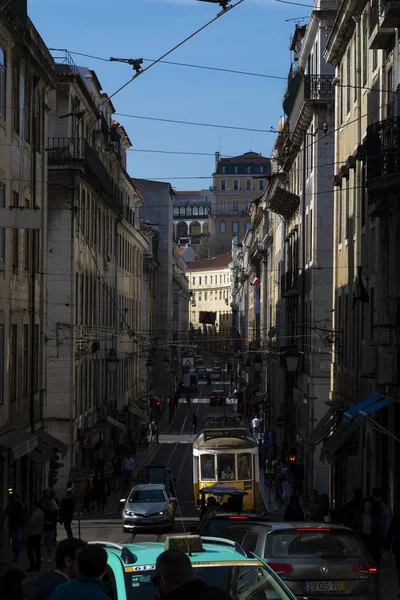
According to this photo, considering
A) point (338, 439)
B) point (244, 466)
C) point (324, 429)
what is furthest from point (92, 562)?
point (244, 466)

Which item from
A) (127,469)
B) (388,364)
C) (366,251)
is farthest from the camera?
(127,469)

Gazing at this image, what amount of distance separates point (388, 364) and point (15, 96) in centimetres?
1309

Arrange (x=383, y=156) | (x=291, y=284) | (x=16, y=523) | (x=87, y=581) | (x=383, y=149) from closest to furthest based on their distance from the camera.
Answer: (x=87, y=581) → (x=383, y=149) → (x=383, y=156) → (x=16, y=523) → (x=291, y=284)

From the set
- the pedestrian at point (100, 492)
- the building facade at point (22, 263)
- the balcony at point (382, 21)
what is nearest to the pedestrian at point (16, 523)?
the building facade at point (22, 263)

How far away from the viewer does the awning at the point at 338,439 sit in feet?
97.3

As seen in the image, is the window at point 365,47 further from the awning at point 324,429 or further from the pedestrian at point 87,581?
the pedestrian at point 87,581

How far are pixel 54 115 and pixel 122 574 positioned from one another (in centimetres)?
3603

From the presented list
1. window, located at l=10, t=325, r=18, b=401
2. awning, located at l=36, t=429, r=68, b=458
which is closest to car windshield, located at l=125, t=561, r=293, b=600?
window, located at l=10, t=325, r=18, b=401

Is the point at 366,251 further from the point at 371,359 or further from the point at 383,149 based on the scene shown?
the point at 383,149

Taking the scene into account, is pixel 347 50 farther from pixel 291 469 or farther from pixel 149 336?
pixel 149 336

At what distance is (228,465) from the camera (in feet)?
124

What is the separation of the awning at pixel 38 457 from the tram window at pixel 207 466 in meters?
6.99

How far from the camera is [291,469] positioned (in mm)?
42281

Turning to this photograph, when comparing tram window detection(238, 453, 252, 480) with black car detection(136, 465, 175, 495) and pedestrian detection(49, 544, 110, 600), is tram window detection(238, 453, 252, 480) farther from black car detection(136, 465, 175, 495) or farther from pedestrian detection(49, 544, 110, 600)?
pedestrian detection(49, 544, 110, 600)
